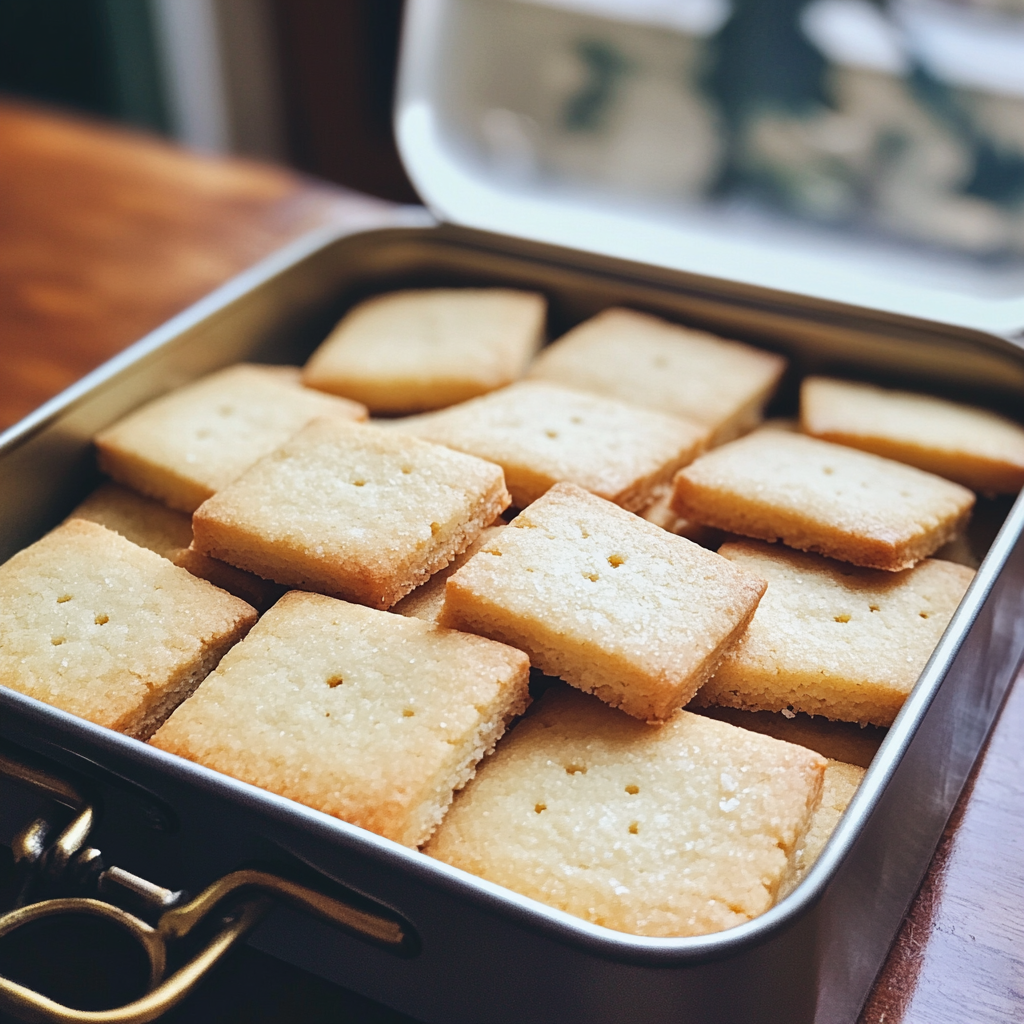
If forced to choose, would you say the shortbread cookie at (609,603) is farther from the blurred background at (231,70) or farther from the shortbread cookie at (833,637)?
the blurred background at (231,70)

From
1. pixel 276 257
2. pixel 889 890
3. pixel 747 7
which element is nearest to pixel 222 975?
pixel 889 890

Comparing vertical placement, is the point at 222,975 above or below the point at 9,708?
below

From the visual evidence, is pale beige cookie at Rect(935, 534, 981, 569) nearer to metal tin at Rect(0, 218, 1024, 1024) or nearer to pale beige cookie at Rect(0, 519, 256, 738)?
metal tin at Rect(0, 218, 1024, 1024)

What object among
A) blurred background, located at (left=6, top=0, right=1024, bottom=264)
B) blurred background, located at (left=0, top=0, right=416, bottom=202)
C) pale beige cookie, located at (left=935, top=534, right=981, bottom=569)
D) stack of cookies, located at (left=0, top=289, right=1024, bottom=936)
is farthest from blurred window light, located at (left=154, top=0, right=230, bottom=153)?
pale beige cookie, located at (left=935, top=534, right=981, bottom=569)

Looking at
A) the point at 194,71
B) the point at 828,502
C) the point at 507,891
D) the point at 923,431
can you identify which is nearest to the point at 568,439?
the point at 828,502

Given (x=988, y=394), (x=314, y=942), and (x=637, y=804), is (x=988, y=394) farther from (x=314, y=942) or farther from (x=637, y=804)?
(x=314, y=942)

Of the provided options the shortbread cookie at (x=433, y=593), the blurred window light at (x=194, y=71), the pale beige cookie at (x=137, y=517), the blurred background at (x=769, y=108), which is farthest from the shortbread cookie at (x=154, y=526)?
the blurred window light at (x=194, y=71)

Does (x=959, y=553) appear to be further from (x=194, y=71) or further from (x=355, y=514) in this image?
Answer: (x=194, y=71)
